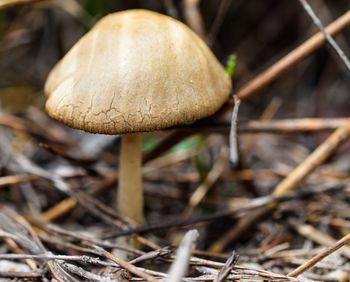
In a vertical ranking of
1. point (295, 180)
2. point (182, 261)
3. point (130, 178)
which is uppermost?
point (295, 180)

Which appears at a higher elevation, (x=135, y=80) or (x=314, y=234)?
(x=135, y=80)

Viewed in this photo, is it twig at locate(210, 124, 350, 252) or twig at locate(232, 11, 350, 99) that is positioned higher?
twig at locate(232, 11, 350, 99)

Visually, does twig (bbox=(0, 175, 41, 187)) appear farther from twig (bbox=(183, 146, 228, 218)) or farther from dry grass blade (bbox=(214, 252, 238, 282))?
dry grass blade (bbox=(214, 252, 238, 282))

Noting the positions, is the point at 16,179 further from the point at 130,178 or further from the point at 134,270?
the point at 134,270

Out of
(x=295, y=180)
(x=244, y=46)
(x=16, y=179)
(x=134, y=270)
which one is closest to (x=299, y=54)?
(x=295, y=180)

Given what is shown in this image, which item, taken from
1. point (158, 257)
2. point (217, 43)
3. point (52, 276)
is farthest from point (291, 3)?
point (52, 276)

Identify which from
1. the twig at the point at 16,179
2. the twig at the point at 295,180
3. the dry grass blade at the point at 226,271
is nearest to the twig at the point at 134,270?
the dry grass blade at the point at 226,271

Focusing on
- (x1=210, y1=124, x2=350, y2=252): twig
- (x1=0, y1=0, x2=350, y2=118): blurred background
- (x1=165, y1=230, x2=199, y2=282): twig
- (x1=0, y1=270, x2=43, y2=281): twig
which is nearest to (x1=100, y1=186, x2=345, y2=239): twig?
(x1=210, y1=124, x2=350, y2=252): twig

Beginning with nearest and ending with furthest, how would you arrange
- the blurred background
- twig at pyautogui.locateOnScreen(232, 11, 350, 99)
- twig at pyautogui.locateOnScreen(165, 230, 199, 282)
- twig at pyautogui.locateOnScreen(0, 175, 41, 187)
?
1. twig at pyautogui.locateOnScreen(165, 230, 199, 282)
2. twig at pyautogui.locateOnScreen(232, 11, 350, 99)
3. twig at pyautogui.locateOnScreen(0, 175, 41, 187)
4. the blurred background
